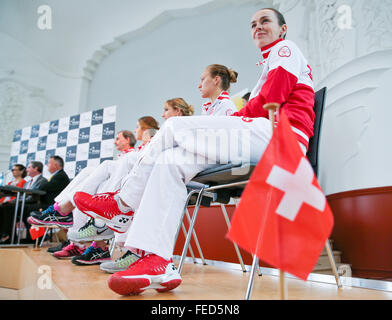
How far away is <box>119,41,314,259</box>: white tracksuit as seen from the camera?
2.73 feet

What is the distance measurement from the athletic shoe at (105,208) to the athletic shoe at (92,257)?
719 millimetres

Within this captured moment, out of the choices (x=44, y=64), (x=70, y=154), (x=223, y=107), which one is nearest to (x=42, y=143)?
(x=70, y=154)

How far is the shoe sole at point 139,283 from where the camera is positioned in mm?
750

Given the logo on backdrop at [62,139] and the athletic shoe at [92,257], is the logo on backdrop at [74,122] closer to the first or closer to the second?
the logo on backdrop at [62,139]

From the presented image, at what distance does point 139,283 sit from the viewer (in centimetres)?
77

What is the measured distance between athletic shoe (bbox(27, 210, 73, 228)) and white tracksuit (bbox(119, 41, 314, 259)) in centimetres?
121

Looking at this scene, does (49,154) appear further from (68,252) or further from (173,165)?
(173,165)

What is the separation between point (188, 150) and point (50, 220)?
141 centimetres

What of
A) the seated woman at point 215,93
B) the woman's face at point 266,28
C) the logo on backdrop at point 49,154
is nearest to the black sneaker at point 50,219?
the seated woman at point 215,93

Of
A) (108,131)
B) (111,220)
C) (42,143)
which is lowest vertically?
(111,220)

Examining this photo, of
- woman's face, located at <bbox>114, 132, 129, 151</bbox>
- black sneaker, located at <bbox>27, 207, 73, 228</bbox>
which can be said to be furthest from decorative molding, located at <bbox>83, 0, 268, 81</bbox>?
black sneaker, located at <bbox>27, 207, 73, 228</bbox>

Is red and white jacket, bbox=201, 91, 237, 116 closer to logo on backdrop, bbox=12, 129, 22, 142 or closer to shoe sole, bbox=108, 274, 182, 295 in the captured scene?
shoe sole, bbox=108, 274, 182, 295

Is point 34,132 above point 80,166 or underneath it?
above
